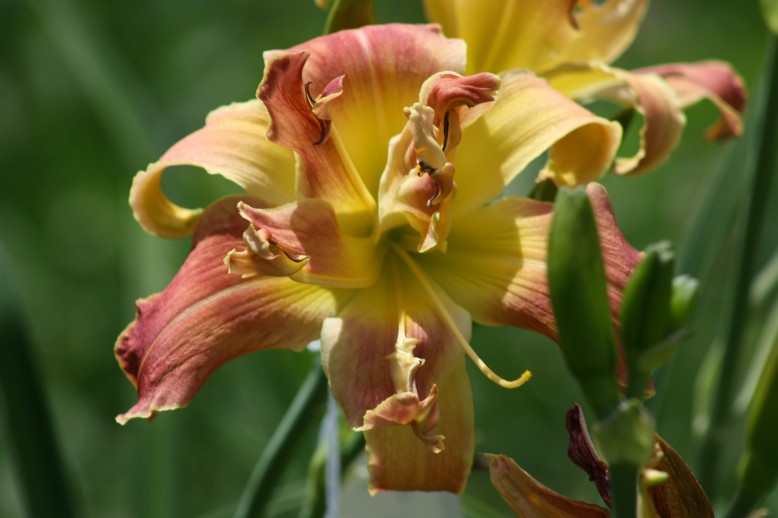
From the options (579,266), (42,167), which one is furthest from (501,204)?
(42,167)

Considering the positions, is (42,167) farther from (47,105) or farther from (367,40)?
(367,40)

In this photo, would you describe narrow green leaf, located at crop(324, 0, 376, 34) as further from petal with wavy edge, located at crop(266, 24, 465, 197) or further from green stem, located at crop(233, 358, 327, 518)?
green stem, located at crop(233, 358, 327, 518)

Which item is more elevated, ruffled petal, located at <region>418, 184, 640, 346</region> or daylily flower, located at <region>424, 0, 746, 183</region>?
daylily flower, located at <region>424, 0, 746, 183</region>

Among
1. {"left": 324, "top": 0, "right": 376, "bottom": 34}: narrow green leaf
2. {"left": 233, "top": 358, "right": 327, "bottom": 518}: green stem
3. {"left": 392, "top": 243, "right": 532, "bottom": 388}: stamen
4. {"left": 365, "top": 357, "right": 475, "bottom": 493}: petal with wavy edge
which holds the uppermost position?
{"left": 324, "top": 0, "right": 376, "bottom": 34}: narrow green leaf

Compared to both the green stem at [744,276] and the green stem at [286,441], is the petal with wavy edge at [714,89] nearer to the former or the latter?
the green stem at [744,276]

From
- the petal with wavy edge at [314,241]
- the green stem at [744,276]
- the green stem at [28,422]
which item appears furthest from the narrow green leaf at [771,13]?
the green stem at [28,422]

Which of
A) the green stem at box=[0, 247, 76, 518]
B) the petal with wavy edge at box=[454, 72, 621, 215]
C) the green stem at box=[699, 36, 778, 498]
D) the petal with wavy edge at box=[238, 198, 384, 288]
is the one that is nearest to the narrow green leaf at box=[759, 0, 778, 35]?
the green stem at box=[699, 36, 778, 498]
